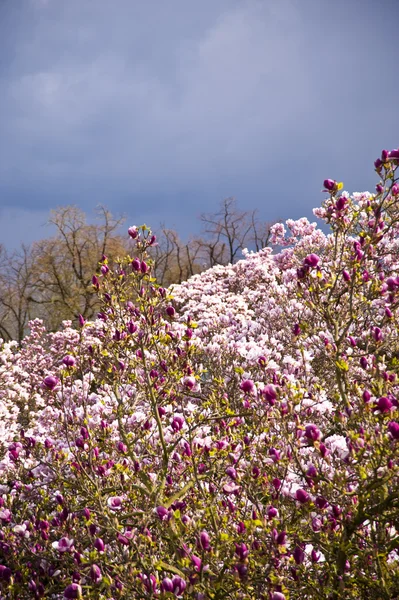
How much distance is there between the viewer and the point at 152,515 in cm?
347

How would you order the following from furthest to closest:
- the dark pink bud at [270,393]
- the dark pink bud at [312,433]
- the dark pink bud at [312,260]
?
the dark pink bud at [312,260] < the dark pink bud at [270,393] < the dark pink bud at [312,433]

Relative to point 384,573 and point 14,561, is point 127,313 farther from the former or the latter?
point 384,573

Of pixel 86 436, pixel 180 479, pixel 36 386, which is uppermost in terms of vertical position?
pixel 36 386

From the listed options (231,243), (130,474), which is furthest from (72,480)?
(231,243)

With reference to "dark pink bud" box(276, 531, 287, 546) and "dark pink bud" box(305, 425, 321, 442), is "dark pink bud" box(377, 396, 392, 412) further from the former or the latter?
"dark pink bud" box(276, 531, 287, 546)

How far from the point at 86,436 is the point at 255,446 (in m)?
1.41

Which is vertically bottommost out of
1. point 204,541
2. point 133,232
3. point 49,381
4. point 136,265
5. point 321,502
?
point 204,541

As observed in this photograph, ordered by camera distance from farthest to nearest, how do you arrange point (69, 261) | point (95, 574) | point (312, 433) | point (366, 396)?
point (69, 261) → point (95, 574) → point (312, 433) → point (366, 396)

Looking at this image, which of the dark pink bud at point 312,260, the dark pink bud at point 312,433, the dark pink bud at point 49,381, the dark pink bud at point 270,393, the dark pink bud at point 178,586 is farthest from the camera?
the dark pink bud at point 49,381

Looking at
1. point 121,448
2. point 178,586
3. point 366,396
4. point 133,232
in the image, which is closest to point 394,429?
point 366,396

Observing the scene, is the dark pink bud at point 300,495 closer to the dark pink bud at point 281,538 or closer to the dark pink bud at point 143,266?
the dark pink bud at point 281,538

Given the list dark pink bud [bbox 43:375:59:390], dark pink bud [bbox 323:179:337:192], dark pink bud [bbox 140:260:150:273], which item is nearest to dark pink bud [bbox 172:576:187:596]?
dark pink bud [bbox 43:375:59:390]

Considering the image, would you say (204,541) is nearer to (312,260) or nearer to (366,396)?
(366,396)

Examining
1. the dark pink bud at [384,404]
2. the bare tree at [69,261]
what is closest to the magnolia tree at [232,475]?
the dark pink bud at [384,404]
